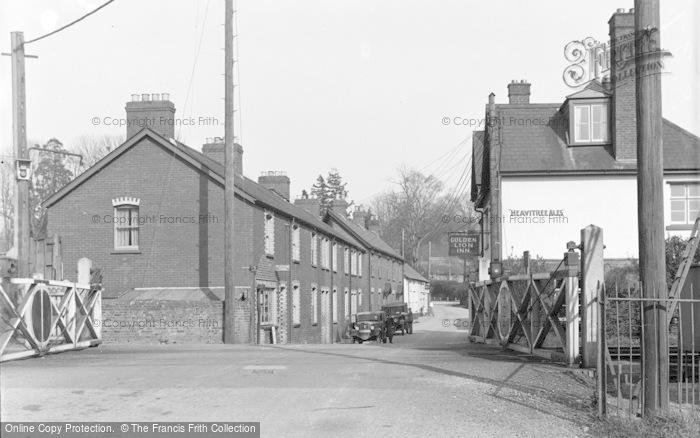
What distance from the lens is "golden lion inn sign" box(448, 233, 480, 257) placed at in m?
31.0

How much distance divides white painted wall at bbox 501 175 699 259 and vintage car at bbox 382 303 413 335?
13.6 m

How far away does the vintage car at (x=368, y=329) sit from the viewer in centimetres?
3619

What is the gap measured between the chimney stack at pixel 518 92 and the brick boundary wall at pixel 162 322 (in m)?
19.3

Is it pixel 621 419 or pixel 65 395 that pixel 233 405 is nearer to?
pixel 65 395

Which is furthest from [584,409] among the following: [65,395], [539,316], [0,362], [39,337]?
[39,337]

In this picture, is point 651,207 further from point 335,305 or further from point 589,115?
point 335,305

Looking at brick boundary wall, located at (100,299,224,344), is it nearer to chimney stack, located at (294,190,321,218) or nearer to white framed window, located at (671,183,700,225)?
white framed window, located at (671,183,700,225)

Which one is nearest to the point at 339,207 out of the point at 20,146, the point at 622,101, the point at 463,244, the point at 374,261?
the point at 374,261

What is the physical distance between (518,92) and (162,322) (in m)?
21.3

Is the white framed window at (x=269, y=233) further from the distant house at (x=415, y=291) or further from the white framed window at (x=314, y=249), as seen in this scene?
the distant house at (x=415, y=291)

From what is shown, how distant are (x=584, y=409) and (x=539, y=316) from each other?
5416 mm

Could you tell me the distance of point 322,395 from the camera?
33.4ft

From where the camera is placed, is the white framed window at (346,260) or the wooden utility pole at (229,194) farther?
the white framed window at (346,260)

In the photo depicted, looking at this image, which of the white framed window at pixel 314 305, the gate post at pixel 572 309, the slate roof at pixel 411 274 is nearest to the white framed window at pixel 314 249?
the white framed window at pixel 314 305
